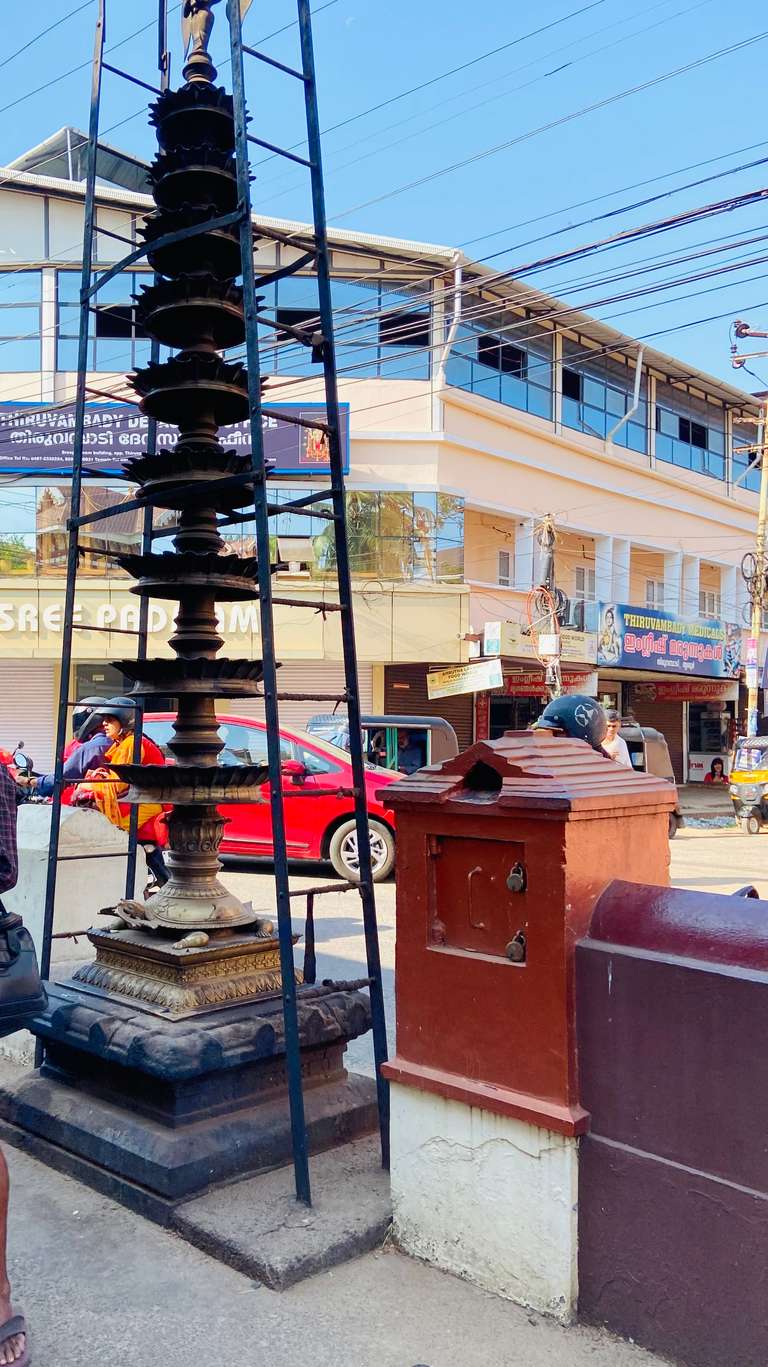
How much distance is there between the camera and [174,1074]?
341 cm

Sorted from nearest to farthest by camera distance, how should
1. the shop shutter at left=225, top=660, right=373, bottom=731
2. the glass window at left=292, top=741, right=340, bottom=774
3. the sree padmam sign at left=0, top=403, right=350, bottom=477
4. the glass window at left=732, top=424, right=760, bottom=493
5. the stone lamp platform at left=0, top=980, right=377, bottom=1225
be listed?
1. the stone lamp platform at left=0, top=980, right=377, bottom=1225
2. the glass window at left=292, top=741, right=340, bottom=774
3. the sree padmam sign at left=0, top=403, right=350, bottom=477
4. the shop shutter at left=225, top=660, right=373, bottom=731
5. the glass window at left=732, top=424, right=760, bottom=493

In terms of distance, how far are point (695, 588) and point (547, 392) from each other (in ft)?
30.8

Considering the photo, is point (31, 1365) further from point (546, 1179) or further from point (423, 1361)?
point (546, 1179)

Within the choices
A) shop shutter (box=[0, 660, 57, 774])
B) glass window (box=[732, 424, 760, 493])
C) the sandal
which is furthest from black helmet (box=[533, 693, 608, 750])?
glass window (box=[732, 424, 760, 493])

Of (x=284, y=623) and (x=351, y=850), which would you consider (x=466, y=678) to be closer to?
(x=284, y=623)

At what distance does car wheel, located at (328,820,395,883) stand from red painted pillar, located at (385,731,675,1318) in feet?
26.5

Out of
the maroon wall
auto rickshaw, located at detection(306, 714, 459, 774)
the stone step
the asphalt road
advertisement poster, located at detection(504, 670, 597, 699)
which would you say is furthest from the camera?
advertisement poster, located at detection(504, 670, 597, 699)

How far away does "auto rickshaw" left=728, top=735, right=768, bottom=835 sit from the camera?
1948 centimetres

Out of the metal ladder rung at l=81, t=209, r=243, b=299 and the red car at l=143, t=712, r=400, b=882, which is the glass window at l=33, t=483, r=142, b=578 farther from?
the metal ladder rung at l=81, t=209, r=243, b=299

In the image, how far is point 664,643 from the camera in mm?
27984

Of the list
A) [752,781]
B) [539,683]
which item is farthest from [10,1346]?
[539,683]

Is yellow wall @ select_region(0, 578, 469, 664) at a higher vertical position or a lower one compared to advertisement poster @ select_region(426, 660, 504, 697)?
higher

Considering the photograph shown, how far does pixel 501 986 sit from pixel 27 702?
74.1 ft

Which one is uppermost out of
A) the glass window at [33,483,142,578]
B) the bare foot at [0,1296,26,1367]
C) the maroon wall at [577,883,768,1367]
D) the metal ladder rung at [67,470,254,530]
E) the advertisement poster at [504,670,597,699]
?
the glass window at [33,483,142,578]
